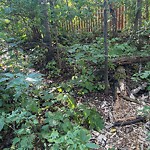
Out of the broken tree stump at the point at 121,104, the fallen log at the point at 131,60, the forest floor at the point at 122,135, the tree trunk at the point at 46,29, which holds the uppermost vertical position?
the tree trunk at the point at 46,29

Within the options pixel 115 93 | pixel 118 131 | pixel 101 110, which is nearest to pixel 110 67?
pixel 115 93

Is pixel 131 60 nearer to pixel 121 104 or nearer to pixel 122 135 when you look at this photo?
pixel 121 104

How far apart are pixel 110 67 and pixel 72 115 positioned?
159cm

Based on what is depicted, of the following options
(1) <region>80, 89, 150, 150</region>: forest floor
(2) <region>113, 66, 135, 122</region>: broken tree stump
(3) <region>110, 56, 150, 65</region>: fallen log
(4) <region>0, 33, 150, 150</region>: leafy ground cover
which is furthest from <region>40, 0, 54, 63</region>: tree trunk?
(1) <region>80, 89, 150, 150</region>: forest floor

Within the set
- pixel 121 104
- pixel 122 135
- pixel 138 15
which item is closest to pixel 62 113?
pixel 122 135

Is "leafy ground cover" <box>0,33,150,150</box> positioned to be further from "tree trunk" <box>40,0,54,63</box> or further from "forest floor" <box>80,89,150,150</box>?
"tree trunk" <box>40,0,54,63</box>

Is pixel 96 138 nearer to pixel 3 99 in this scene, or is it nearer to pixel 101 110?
pixel 101 110

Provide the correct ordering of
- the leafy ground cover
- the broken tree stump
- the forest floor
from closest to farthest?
the leafy ground cover < the forest floor < the broken tree stump

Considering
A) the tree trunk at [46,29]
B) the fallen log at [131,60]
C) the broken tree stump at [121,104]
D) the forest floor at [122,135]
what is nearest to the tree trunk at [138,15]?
the fallen log at [131,60]

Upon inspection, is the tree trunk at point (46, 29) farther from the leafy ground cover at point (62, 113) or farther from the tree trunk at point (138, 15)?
the tree trunk at point (138, 15)

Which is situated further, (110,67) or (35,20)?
Answer: (35,20)

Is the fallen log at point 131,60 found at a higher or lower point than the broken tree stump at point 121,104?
higher

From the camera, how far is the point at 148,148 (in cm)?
227

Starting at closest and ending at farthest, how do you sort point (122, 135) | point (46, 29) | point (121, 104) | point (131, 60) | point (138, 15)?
point (122, 135) → point (121, 104) → point (131, 60) → point (46, 29) → point (138, 15)
